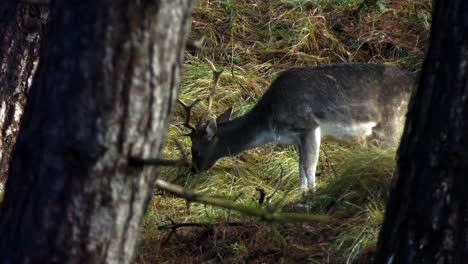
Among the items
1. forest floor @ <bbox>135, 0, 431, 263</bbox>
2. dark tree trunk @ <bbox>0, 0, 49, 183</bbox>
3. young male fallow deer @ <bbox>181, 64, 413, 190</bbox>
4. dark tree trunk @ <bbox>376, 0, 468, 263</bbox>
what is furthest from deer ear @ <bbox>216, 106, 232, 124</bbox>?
dark tree trunk @ <bbox>376, 0, 468, 263</bbox>

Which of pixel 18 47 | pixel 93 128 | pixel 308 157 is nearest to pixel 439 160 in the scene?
pixel 93 128

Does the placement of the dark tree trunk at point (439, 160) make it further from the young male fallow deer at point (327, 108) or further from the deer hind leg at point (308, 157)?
the young male fallow deer at point (327, 108)

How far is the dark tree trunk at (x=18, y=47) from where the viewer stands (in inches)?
331

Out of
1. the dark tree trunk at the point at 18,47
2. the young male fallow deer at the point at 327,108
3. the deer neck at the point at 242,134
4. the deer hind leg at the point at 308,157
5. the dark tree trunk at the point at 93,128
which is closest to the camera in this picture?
the dark tree trunk at the point at 93,128

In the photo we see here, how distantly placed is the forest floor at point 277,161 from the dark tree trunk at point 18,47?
1361mm

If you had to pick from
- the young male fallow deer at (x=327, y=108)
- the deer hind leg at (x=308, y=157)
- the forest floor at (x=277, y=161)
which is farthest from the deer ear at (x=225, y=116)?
the deer hind leg at (x=308, y=157)

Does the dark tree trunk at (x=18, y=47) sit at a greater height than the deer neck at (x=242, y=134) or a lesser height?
greater

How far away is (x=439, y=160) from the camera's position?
5020mm

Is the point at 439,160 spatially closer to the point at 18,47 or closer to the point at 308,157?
the point at 18,47

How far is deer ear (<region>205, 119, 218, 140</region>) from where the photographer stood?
35.8 ft

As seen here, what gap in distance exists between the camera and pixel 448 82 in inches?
199

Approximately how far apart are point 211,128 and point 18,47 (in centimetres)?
290

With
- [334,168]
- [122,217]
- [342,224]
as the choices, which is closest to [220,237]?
[342,224]

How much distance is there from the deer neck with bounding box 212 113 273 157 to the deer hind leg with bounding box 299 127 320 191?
65 cm
